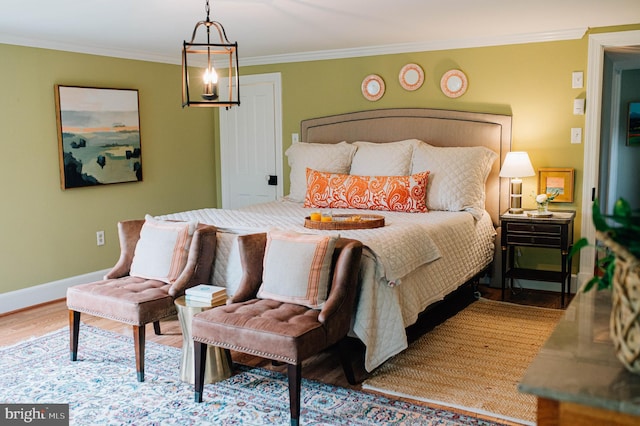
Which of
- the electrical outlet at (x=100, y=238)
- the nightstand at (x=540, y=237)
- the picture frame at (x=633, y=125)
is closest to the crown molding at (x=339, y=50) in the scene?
the nightstand at (x=540, y=237)

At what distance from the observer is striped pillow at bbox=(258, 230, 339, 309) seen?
301 centimetres

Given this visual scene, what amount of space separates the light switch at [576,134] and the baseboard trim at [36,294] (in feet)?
13.8

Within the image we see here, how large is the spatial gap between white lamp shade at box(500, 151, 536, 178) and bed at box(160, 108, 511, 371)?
201 mm

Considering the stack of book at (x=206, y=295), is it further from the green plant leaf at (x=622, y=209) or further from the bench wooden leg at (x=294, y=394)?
the green plant leaf at (x=622, y=209)

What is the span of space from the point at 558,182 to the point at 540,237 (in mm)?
545

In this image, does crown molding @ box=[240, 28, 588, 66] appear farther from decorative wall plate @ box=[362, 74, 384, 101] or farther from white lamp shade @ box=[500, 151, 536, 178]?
white lamp shade @ box=[500, 151, 536, 178]

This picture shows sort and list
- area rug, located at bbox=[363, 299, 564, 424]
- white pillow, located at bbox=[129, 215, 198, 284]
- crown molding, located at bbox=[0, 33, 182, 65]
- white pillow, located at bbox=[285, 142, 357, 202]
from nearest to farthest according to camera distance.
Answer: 1. area rug, located at bbox=[363, 299, 564, 424]
2. white pillow, located at bbox=[129, 215, 198, 284]
3. crown molding, located at bbox=[0, 33, 182, 65]
4. white pillow, located at bbox=[285, 142, 357, 202]

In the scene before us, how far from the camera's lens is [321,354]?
360cm

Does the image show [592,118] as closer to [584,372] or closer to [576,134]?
[576,134]

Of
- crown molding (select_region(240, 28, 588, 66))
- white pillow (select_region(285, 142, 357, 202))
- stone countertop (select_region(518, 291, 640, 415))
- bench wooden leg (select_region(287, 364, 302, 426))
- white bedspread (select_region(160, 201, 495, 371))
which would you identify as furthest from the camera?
white pillow (select_region(285, 142, 357, 202))

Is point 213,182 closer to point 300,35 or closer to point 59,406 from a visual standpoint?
point 300,35

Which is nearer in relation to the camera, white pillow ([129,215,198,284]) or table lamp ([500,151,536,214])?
white pillow ([129,215,198,284])

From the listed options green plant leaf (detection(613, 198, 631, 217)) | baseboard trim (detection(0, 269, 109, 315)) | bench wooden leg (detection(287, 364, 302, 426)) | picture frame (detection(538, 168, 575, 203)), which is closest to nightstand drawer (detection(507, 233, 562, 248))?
picture frame (detection(538, 168, 575, 203))

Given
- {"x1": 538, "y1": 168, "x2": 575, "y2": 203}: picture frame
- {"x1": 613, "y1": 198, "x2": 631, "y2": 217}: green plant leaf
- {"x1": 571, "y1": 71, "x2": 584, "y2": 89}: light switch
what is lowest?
{"x1": 538, "y1": 168, "x2": 575, "y2": 203}: picture frame
